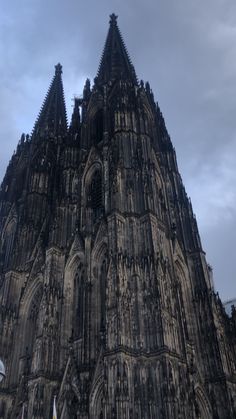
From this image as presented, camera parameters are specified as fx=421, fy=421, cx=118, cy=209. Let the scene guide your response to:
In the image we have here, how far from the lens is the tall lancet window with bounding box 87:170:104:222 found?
1190 inches

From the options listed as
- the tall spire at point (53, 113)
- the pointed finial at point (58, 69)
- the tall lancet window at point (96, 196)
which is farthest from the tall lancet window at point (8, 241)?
the pointed finial at point (58, 69)

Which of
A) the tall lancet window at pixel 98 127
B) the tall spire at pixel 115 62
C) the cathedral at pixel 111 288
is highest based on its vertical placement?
the tall spire at pixel 115 62

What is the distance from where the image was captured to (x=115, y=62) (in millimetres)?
42469

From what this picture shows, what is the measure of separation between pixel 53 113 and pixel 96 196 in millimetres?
20146

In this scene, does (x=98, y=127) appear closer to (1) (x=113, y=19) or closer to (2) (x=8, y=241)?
(2) (x=8, y=241)

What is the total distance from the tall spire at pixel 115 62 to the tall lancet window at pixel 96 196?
1190 cm

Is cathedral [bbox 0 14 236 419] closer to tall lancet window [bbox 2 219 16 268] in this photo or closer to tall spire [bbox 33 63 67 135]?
tall lancet window [bbox 2 219 16 268]

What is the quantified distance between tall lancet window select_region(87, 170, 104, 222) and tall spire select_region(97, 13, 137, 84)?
39.0 ft

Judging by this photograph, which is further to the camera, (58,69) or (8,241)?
(58,69)

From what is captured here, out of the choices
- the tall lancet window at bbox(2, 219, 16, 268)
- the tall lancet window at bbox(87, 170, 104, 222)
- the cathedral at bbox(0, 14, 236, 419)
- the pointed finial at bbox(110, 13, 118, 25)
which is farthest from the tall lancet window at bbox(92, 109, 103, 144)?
the pointed finial at bbox(110, 13, 118, 25)

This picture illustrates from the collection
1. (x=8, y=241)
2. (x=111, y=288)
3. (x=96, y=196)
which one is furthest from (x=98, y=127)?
(x=111, y=288)

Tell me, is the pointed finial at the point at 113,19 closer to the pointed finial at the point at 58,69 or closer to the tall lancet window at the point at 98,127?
the pointed finial at the point at 58,69

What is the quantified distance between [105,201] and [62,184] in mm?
7321

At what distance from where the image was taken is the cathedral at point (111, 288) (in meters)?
20.7
